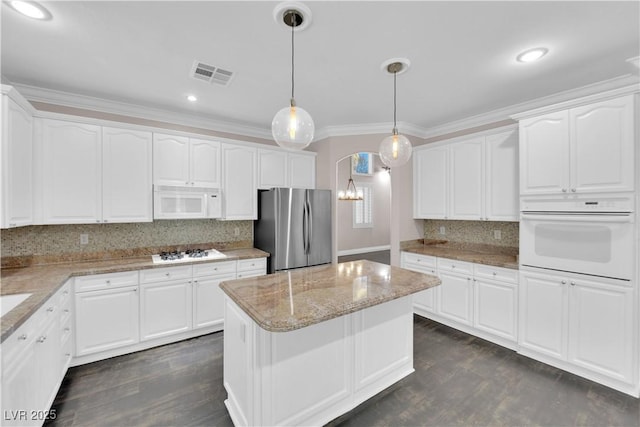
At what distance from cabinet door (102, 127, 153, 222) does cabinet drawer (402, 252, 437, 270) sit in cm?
343

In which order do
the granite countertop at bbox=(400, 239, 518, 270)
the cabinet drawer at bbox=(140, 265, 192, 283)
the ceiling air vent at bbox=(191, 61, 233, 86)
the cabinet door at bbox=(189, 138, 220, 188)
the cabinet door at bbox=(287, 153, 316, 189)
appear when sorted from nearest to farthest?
the ceiling air vent at bbox=(191, 61, 233, 86)
the cabinet drawer at bbox=(140, 265, 192, 283)
the granite countertop at bbox=(400, 239, 518, 270)
the cabinet door at bbox=(189, 138, 220, 188)
the cabinet door at bbox=(287, 153, 316, 189)

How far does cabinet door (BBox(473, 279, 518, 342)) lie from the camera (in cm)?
292

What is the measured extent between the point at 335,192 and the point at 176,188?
2.18 metres

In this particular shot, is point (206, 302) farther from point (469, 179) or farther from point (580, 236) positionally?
point (580, 236)

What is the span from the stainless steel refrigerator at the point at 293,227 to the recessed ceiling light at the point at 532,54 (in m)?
2.61

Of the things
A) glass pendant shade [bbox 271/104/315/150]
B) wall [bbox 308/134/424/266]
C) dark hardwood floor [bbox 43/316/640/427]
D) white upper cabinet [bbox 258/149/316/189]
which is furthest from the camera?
wall [bbox 308/134/424/266]

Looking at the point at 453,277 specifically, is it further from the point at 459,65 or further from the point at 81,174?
the point at 81,174

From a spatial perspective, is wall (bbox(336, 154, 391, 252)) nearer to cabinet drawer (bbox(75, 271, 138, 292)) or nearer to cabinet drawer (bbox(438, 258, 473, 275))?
cabinet drawer (bbox(438, 258, 473, 275))

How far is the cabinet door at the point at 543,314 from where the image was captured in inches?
100

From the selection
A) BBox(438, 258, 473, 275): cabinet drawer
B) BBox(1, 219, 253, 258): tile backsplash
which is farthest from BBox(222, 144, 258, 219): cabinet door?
BBox(438, 258, 473, 275): cabinet drawer

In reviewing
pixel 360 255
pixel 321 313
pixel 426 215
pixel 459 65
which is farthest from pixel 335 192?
pixel 360 255

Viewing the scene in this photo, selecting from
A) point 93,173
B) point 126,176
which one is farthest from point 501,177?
point 93,173

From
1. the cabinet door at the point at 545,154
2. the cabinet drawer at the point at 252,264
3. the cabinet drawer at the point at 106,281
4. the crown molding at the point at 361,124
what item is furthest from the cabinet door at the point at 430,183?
the cabinet drawer at the point at 106,281

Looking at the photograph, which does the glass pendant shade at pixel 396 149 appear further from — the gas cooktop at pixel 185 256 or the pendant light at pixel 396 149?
the gas cooktop at pixel 185 256
